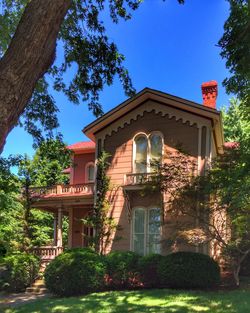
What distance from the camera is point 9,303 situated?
543 inches

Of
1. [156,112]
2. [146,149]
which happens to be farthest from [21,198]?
[156,112]

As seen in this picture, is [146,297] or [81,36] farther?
[146,297]

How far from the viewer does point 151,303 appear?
11.3 meters

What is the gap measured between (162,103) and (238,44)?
10927 mm

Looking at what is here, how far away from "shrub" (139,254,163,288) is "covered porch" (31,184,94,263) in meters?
5.81

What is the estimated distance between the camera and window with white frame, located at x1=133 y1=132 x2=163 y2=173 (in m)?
18.8

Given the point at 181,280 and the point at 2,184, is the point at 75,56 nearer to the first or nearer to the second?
the point at 2,184

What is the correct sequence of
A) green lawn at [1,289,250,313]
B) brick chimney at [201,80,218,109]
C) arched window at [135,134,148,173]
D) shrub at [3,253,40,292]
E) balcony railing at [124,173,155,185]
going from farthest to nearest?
brick chimney at [201,80,218,109], arched window at [135,134,148,173], balcony railing at [124,173,155,185], shrub at [3,253,40,292], green lawn at [1,289,250,313]

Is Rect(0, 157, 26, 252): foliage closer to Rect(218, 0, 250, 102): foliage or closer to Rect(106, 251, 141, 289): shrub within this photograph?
Rect(106, 251, 141, 289): shrub

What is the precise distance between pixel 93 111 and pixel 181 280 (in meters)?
6.73

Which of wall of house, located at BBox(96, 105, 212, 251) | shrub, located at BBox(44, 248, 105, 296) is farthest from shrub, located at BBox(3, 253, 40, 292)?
wall of house, located at BBox(96, 105, 212, 251)

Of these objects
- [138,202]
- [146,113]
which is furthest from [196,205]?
[146,113]

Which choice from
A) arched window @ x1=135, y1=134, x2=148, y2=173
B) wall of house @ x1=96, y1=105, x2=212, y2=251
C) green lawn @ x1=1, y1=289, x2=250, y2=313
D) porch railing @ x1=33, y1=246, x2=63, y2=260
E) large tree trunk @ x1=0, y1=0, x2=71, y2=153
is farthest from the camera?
porch railing @ x1=33, y1=246, x2=63, y2=260

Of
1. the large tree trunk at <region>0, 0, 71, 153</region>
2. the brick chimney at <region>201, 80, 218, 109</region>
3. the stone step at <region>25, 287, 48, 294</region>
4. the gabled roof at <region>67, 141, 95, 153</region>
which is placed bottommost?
the stone step at <region>25, 287, 48, 294</region>
